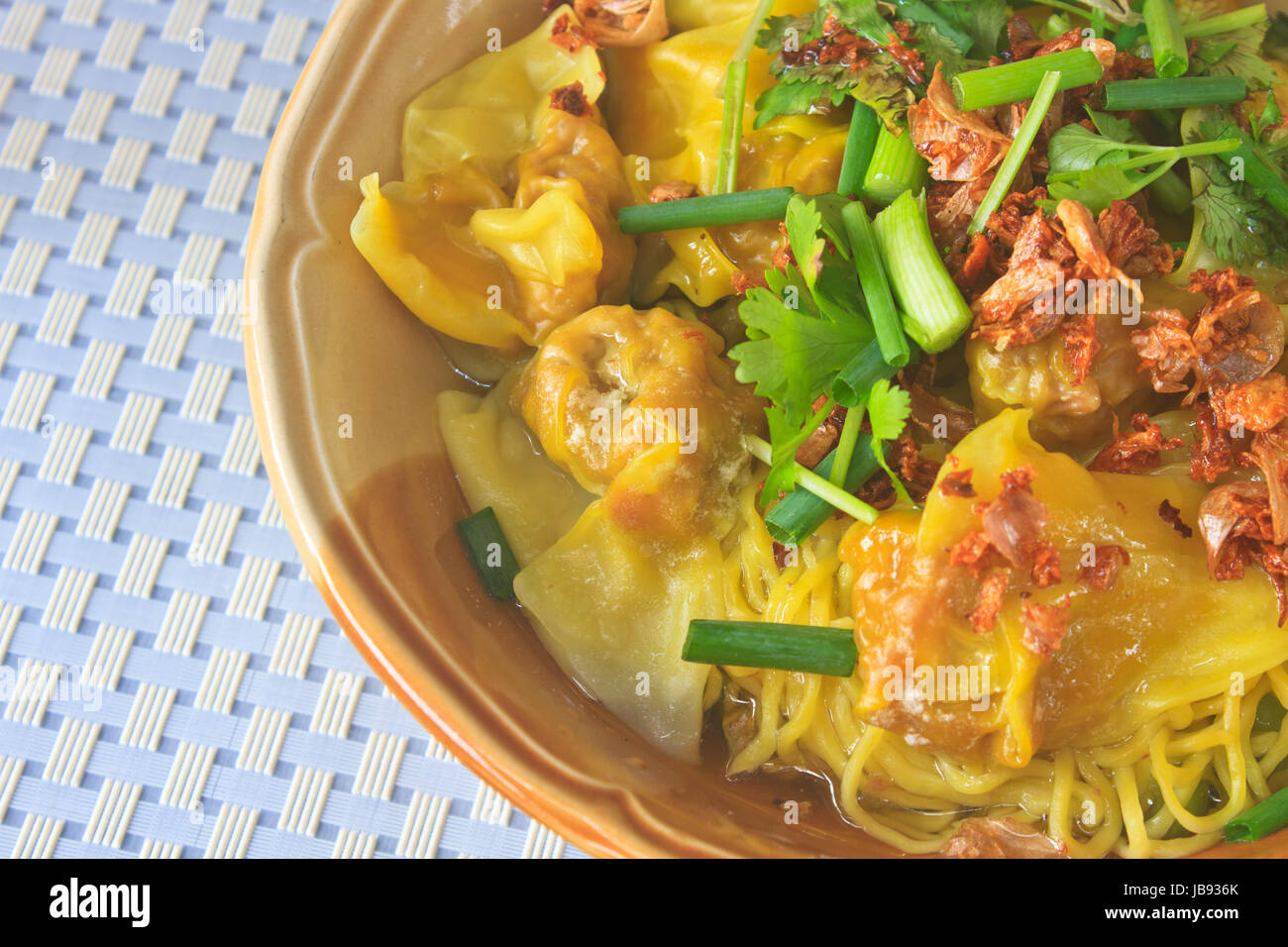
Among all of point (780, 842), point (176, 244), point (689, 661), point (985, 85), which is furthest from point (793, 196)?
point (176, 244)

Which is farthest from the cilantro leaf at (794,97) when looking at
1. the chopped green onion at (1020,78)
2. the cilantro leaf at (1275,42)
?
the cilantro leaf at (1275,42)

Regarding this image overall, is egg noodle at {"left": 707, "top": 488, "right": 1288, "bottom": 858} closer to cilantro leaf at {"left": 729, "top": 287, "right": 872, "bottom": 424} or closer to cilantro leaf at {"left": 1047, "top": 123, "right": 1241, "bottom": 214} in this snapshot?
cilantro leaf at {"left": 729, "top": 287, "right": 872, "bottom": 424}

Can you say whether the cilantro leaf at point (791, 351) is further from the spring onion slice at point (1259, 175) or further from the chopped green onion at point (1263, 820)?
the chopped green onion at point (1263, 820)

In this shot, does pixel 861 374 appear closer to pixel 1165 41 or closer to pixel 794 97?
pixel 794 97

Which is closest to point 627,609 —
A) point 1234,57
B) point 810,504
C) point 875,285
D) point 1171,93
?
point 810,504

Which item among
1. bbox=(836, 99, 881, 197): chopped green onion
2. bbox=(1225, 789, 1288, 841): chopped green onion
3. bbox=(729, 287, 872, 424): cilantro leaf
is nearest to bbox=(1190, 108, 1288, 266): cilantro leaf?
bbox=(836, 99, 881, 197): chopped green onion

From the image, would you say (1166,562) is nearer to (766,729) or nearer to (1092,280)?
(1092,280)
